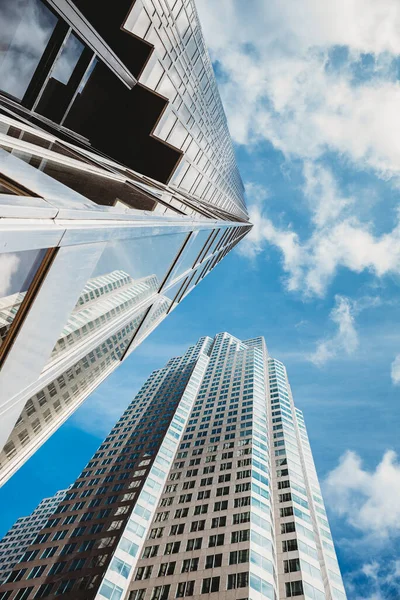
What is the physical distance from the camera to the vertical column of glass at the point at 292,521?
43688 millimetres

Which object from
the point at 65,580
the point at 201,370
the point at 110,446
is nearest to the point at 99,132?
the point at 65,580

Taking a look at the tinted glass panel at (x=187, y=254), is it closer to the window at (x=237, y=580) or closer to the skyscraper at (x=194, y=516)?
the skyscraper at (x=194, y=516)

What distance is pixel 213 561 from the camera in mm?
45781

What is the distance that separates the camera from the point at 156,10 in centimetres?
1455

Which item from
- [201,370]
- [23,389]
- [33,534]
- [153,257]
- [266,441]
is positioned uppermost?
[153,257]

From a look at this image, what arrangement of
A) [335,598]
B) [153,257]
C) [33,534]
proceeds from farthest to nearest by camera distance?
[33,534], [335,598], [153,257]

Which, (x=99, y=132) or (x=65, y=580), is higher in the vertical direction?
(x=99, y=132)

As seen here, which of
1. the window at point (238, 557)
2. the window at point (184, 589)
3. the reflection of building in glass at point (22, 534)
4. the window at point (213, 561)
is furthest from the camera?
the reflection of building in glass at point (22, 534)

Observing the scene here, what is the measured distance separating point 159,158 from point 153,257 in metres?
8.77

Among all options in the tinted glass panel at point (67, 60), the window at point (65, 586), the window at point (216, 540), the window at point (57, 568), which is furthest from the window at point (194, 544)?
the tinted glass panel at point (67, 60)

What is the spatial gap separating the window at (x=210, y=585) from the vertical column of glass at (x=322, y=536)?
17248mm

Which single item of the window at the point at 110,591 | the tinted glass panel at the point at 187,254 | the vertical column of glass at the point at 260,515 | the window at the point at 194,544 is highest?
the tinted glass panel at the point at 187,254

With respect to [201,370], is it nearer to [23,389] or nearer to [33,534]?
[33,534]

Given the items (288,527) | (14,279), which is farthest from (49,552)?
(14,279)
